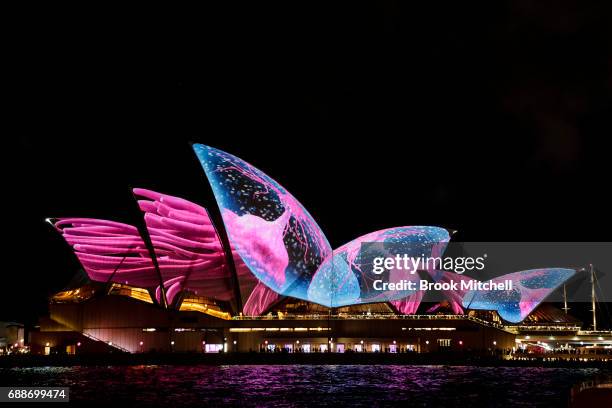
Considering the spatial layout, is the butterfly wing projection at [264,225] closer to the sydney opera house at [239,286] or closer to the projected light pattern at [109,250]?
the sydney opera house at [239,286]

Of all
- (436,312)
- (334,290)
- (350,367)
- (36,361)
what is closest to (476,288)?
(436,312)

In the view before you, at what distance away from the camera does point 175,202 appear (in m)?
58.0

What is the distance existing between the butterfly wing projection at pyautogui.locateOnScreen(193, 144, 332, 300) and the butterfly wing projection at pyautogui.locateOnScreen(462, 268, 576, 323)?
647 inches

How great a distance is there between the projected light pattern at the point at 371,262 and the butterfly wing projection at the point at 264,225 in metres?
1.96

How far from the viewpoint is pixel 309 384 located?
40.2 metres

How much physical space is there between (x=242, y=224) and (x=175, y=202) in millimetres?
5165

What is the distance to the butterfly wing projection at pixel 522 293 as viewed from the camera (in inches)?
2717

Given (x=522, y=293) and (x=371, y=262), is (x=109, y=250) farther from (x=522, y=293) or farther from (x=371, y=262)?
(x=522, y=293)

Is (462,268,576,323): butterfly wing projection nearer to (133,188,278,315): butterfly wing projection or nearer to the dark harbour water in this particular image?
the dark harbour water

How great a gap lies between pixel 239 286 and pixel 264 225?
604 cm

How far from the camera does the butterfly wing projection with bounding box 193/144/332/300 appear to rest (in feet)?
184

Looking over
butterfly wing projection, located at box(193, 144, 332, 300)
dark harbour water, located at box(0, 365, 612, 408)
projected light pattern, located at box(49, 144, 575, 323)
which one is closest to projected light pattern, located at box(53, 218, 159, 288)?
projected light pattern, located at box(49, 144, 575, 323)

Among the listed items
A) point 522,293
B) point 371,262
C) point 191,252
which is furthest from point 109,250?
point 522,293

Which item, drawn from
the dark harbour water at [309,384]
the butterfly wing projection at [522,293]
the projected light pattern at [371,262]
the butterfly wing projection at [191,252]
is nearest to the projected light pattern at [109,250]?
the butterfly wing projection at [191,252]
